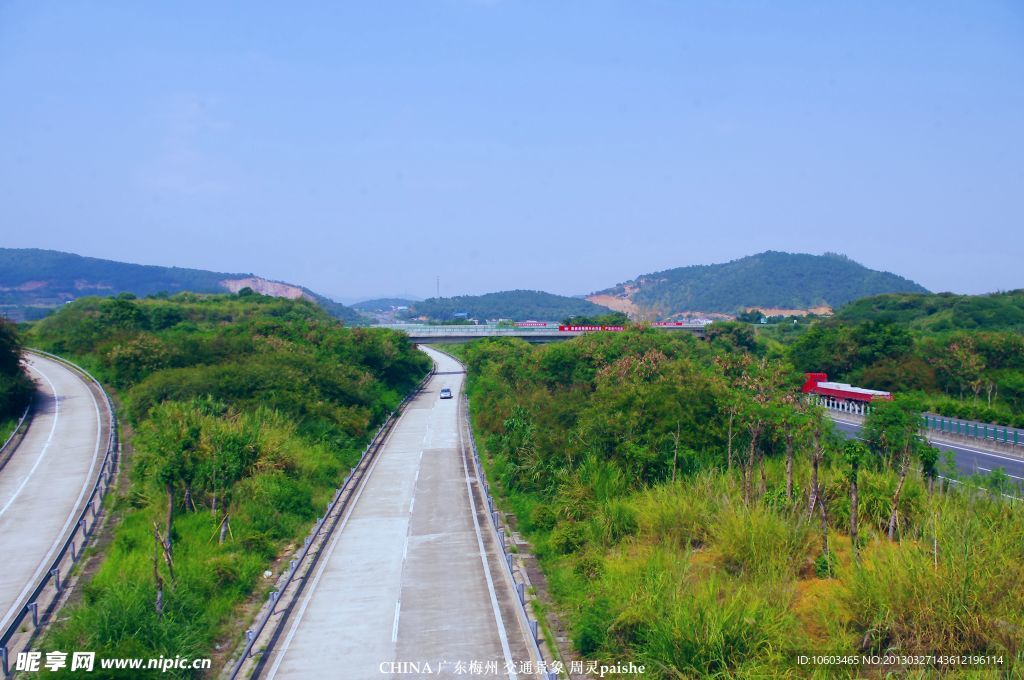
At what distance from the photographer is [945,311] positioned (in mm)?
97875

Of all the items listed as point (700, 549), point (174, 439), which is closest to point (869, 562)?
point (700, 549)

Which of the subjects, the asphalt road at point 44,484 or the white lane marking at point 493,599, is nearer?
the white lane marking at point 493,599

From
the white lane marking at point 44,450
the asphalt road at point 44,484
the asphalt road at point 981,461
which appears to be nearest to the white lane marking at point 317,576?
the asphalt road at point 44,484

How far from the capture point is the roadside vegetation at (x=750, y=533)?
11258 millimetres

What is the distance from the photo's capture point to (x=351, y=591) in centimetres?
1634

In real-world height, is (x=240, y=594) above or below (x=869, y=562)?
below

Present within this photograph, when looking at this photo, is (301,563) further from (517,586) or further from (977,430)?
(977,430)

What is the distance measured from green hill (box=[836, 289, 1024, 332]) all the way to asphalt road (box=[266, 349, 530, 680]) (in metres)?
64.6

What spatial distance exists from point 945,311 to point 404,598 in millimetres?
103576

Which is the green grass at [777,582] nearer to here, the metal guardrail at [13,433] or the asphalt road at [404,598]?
the asphalt road at [404,598]

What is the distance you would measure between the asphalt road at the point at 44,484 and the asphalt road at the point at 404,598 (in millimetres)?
6708

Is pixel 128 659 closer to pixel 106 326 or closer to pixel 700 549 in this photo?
pixel 700 549

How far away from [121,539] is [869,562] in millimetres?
18798

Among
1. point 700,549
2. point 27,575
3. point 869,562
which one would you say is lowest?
point 27,575
